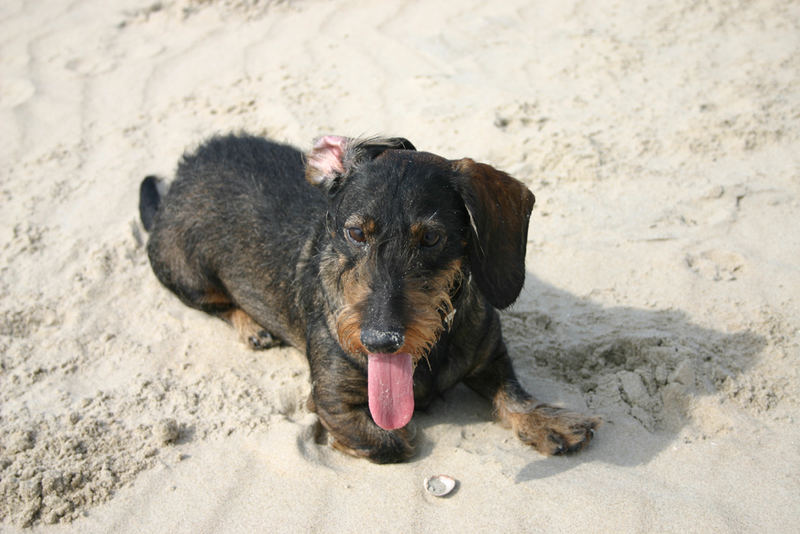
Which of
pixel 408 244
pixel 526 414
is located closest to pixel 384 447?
pixel 526 414

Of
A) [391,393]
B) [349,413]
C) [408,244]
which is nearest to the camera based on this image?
[408,244]

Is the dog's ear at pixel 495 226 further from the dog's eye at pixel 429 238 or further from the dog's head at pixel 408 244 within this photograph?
Answer: the dog's eye at pixel 429 238

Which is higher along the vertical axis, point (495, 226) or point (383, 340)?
point (495, 226)

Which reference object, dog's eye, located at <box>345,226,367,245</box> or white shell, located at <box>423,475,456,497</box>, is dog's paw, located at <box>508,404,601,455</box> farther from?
dog's eye, located at <box>345,226,367,245</box>

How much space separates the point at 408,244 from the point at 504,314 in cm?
159

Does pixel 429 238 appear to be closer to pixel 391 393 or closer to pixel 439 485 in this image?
pixel 391 393

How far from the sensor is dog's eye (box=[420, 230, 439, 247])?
9.81 ft

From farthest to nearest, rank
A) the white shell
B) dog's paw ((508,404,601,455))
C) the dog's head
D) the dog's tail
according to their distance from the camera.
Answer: the dog's tail
dog's paw ((508,404,601,455))
the white shell
the dog's head

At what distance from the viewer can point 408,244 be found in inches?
117

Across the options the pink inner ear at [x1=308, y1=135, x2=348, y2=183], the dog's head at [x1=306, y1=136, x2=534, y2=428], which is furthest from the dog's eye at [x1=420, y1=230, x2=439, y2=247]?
the pink inner ear at [x1=308, y1=135, x2=348, y2=183]

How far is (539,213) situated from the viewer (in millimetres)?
5090

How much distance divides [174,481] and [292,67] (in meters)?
4.54

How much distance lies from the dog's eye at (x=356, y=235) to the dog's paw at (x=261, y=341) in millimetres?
1567

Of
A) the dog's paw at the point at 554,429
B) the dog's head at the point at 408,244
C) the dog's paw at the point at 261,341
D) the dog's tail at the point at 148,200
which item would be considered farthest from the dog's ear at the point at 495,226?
the dog's tail at the point at 148,200
